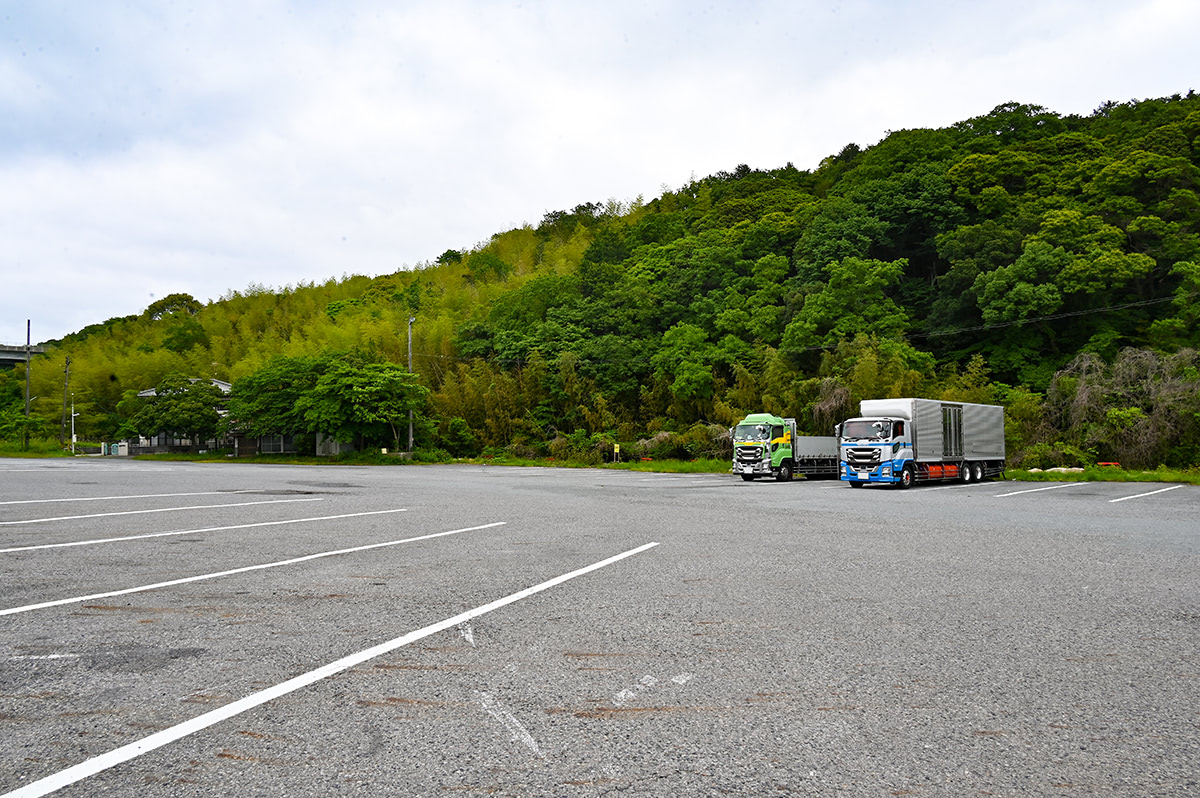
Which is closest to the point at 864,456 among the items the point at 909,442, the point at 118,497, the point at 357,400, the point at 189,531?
the point at 909,442

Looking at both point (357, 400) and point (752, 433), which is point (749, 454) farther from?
point (357, 400)

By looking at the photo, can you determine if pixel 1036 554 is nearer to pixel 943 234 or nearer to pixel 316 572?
A: pixel 316 572

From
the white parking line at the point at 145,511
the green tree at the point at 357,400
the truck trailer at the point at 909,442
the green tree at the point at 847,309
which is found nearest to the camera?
the white parking line at the point at 145,511

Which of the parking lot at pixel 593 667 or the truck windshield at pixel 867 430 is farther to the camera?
the truck windshield at pixel 867 430

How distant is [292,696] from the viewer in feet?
11.8

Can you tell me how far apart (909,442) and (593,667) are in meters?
20.2

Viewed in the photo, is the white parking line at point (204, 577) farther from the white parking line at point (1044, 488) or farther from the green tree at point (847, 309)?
the green tree at point (847, 309)

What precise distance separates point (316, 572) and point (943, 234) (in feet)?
141

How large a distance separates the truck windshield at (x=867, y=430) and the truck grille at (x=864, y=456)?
0.34 metres

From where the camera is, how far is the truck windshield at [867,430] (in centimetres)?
2225

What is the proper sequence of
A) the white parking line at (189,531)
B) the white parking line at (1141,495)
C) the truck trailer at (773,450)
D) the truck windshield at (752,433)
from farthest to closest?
the truck windshield at (752,433) < the truck trailer at (773,450) < the white parking line at (1141,495) < the white parking line at (189,531)

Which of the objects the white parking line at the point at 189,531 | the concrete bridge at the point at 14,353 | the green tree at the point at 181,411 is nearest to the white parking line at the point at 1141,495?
the white parking line at the point at 189,531

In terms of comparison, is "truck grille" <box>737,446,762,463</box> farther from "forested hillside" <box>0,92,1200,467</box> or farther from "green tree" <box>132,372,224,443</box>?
"green tree" <box>132,372,224,443</box>

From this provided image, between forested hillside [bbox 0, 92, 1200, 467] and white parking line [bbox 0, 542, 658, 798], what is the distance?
30.4 meters
